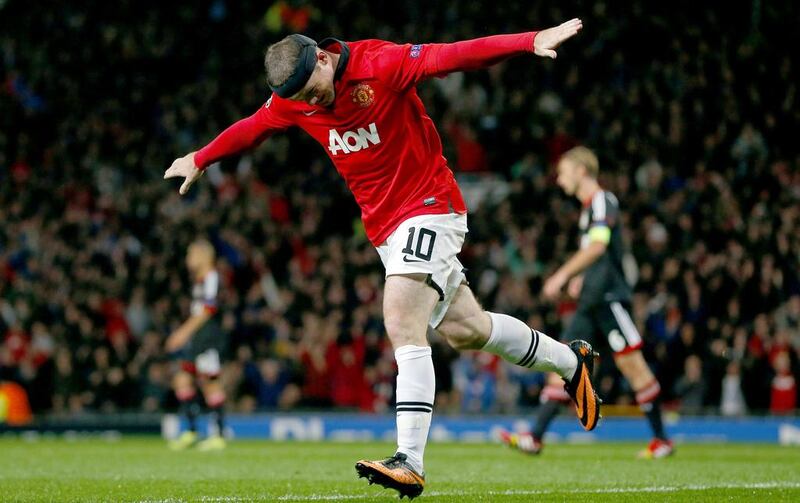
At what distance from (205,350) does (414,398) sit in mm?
8153

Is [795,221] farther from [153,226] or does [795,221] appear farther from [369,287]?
[153,226]

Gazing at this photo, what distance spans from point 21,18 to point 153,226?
622cm

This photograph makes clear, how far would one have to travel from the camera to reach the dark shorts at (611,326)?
34.0ft

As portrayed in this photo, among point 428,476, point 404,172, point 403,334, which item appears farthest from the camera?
point 428,476

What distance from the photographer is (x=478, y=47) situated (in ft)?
18.5

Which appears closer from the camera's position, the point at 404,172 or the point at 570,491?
the point at 404,172

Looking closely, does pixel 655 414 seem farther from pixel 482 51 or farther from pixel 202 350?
pixel 482 51

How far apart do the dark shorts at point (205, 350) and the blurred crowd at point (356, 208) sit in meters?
3.40

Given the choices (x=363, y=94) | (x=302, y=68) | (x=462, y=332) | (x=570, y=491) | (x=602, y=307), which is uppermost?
(x=302, y=68)

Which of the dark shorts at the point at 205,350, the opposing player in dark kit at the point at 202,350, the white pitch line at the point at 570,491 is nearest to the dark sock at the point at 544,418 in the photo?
the white pitch line at the point at 570,491

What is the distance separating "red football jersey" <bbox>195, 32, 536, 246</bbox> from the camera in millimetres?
5969

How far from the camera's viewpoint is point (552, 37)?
559cm

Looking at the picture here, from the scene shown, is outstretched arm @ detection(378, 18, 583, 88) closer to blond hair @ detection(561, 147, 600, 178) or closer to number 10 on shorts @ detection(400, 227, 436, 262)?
number 10 on shorts @ detection(400, 227, 436, 262)

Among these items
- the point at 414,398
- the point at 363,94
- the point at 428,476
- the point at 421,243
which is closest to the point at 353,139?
the point at 363,94
